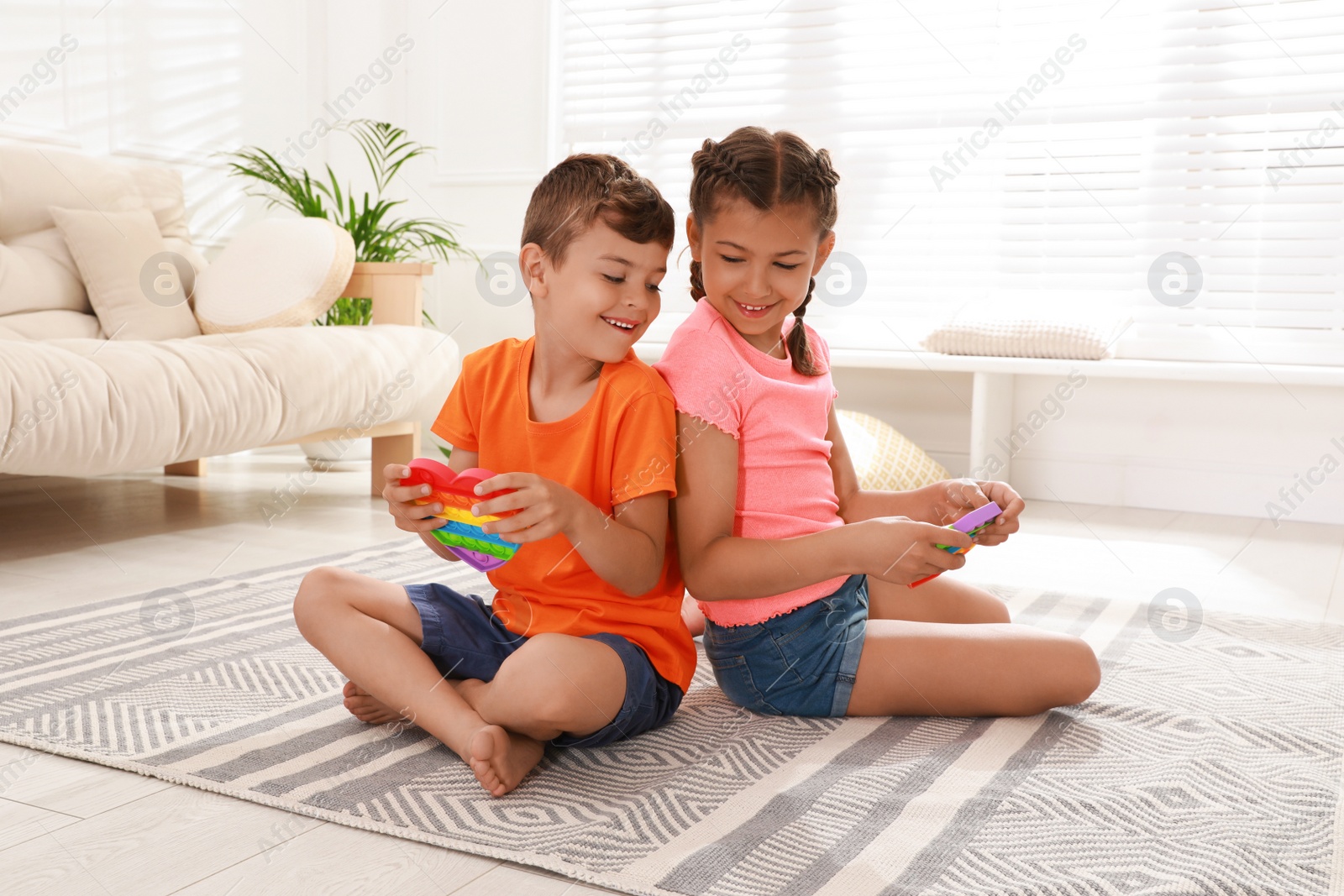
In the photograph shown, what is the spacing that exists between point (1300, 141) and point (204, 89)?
10.2ft

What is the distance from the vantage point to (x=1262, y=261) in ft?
9.03

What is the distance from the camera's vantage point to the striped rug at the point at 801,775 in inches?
31.9

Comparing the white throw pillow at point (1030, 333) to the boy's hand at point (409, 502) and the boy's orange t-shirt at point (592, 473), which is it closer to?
the boy's orange t-shirt at point (592, 473)

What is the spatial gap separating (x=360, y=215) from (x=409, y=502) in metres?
2.57

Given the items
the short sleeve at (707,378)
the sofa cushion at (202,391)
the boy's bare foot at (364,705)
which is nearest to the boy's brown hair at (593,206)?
the short sleeve at (707,378)

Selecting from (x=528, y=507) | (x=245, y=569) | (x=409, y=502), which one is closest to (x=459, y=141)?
(x=245, y=569)

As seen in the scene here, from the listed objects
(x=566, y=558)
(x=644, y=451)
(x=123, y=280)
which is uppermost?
(x=123, y=280)

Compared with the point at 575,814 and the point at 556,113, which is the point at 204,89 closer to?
the point at 556,113

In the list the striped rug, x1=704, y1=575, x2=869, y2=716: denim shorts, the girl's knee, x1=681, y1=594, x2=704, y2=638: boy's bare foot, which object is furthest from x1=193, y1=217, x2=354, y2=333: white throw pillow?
the girl's knee

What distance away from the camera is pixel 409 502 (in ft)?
3.27

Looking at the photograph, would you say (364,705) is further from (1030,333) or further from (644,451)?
(1030,333)

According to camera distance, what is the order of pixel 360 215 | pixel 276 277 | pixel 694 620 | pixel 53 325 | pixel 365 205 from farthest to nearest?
pixel 360 215 < pixel 365 205 < pixel 276 277 < pixel 53 325 < pixel 694 620

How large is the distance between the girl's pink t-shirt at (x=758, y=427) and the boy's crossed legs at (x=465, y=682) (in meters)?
0.22

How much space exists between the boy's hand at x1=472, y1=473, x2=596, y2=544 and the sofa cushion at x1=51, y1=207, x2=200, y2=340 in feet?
5.88
